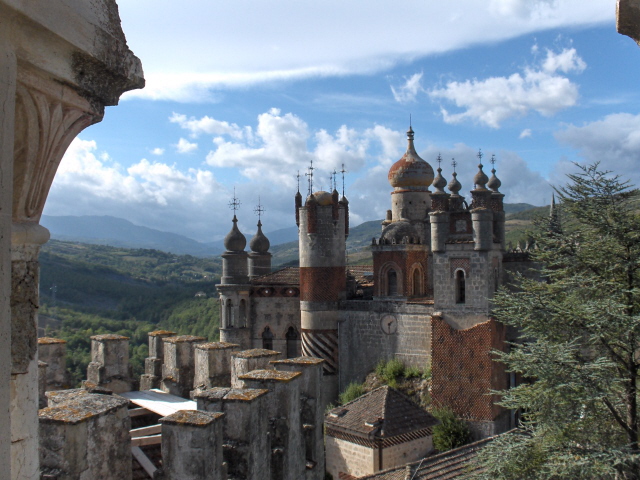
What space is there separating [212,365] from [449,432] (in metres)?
14.0

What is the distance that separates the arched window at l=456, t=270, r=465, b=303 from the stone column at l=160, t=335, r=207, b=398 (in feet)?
47.3

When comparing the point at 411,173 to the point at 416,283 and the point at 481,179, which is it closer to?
the point at 481,179

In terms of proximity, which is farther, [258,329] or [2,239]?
[258,329]

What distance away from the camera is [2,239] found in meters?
2.11

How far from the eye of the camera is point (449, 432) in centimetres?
2077

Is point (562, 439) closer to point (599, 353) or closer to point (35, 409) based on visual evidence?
point (599, 353)

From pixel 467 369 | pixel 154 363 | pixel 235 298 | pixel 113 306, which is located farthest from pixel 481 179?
pixel 113 306

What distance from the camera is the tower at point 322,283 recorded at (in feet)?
84.3

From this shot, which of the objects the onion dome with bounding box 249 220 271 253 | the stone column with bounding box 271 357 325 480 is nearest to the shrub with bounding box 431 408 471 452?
the stone column with bounding box 271 357 325 480

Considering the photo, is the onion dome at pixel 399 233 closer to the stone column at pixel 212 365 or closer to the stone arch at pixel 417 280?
the stone arch at pixel 417 280

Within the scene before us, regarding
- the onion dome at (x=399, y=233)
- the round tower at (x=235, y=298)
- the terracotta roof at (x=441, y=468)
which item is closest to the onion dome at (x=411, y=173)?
the onion dome at (x=399, y=233)

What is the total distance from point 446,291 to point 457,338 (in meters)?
1.71

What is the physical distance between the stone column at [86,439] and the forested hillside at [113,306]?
15253 mm

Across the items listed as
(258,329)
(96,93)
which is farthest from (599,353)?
(258,329)
